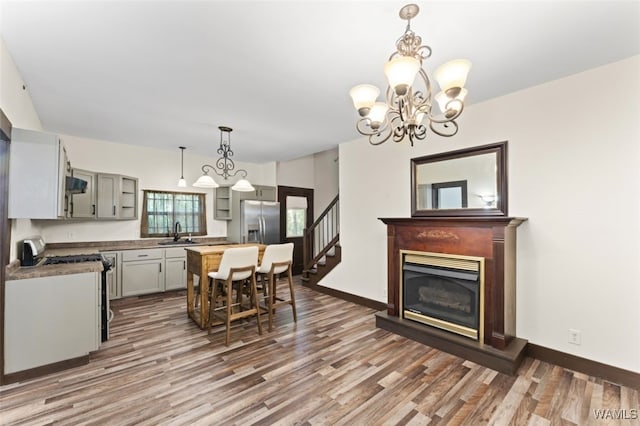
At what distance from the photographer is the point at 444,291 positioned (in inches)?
127

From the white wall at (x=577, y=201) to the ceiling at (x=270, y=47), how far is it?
19 cm

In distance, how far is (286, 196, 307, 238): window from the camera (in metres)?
6.98

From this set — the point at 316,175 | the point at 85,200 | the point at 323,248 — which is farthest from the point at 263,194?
the point at 85,200

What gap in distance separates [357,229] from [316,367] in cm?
238

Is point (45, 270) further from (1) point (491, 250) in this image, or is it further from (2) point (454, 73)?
(1) point (491, 250)

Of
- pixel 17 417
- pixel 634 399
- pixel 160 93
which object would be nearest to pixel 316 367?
pixel 17 417

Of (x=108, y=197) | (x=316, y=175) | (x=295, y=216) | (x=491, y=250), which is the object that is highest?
(x=316, y=175)

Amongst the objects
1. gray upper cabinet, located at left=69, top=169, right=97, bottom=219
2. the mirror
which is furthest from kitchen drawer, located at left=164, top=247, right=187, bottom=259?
the mirror

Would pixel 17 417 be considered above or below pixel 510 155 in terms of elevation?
below

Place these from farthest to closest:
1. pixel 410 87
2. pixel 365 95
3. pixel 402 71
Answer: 1. pixel 365 95
2. pixel 410 87
3. pixel 402 71

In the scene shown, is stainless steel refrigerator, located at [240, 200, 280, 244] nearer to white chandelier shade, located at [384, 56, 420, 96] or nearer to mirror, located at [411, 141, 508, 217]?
mirror, located at [411, 141, 508, 217]

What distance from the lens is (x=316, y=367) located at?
2.65 meters

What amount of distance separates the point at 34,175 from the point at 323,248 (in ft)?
14.0

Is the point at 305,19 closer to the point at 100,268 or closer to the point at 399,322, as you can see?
the point at 100,268
